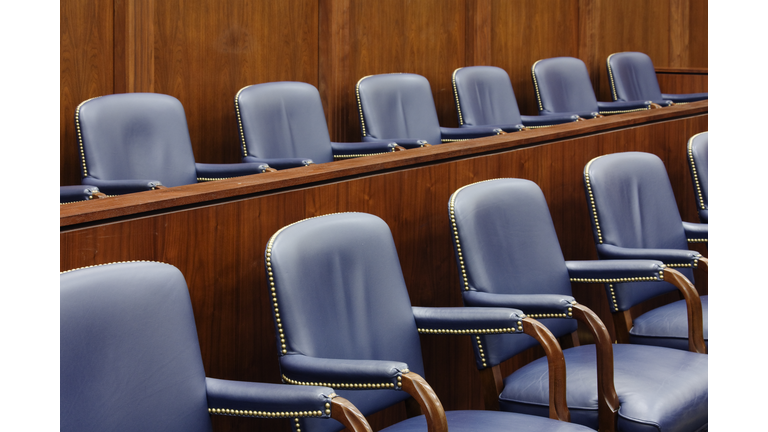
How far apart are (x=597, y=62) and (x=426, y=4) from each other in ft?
5.54

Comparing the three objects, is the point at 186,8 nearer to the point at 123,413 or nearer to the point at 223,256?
the point at 223,256

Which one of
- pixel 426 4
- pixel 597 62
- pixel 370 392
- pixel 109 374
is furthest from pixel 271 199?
pixel 597 62

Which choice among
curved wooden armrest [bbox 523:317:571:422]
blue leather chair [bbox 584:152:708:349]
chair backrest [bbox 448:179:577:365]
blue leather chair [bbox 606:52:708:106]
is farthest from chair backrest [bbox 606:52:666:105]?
curved wooden armrest [bbox 523:317:571:422]

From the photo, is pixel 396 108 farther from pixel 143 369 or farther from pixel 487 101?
pixel 143 369

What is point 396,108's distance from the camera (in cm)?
332

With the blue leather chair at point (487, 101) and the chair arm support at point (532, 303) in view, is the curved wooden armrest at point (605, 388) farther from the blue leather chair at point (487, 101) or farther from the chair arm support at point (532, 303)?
the blue leather chair at point (487, 101)

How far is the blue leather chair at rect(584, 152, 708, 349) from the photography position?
6.02 feet

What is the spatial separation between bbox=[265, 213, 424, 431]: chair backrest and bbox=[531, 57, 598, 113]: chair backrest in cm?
291

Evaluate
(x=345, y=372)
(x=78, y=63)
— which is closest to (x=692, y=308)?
(x=345, y=372)

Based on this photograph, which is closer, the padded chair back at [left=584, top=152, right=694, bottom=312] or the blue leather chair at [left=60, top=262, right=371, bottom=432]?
the blue leather chair at [left=60, top=262, right=371, bottom=432]

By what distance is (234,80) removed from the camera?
10.5ft

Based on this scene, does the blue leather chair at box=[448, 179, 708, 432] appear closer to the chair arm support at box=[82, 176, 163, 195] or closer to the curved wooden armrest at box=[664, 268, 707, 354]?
the curved wooden armrest at box=[664, 268, 707, 354]

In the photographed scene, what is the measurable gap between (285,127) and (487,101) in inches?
47.9

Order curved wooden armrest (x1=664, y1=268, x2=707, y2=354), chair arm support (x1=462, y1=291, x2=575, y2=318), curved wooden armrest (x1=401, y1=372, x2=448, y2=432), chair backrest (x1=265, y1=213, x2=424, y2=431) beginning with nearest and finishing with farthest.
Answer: curved wooden armrest (x1=401, y1=372, x2=448, y2=432) < chair backrest (x1=265, y1=213, x2=424, y2=431) < chair arm support (x1=462, y1=291, x2=575, y2=318) < curved wooden armrest (x1=664, y1=268, x2=707, y2=354)
